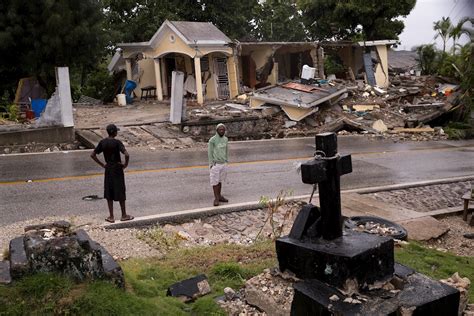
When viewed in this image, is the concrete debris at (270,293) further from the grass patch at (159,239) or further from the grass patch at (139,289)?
the grass patch at (159,239)

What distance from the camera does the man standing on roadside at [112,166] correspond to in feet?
29.0

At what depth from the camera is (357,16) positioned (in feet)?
123

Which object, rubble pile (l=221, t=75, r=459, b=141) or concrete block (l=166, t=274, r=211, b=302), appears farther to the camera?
rubble pile (l=221, t=75, r=459, b=141)

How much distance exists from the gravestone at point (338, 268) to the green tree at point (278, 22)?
132ft

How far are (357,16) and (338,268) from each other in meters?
35.8

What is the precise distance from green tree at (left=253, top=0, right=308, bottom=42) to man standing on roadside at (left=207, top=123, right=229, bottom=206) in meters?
35.0

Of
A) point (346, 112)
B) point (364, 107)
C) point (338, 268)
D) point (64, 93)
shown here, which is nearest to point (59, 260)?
point (338, 268)

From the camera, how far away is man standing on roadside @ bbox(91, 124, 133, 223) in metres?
8.85

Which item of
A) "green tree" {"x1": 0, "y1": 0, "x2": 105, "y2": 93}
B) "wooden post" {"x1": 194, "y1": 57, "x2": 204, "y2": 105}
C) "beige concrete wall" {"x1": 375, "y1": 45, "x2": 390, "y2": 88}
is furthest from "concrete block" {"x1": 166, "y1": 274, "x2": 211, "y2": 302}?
"beige concrete wall" {"x1": 375, "y1": 45, "x2": 390, "y2": 88}

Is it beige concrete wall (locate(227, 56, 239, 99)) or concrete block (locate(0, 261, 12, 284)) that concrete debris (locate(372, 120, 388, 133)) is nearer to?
beige concrete wall (locate(227, 56, 239, 99))

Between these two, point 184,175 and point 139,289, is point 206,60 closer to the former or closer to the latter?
point 184,175

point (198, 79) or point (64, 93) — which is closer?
point (64, 93)

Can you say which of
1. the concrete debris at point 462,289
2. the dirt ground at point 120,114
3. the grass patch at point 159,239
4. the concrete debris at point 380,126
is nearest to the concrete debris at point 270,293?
the concrete debris at point 462,289

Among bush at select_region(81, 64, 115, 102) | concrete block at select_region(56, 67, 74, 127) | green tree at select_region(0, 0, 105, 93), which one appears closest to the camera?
concrete block at select_region(56, 67, 74, 127)
